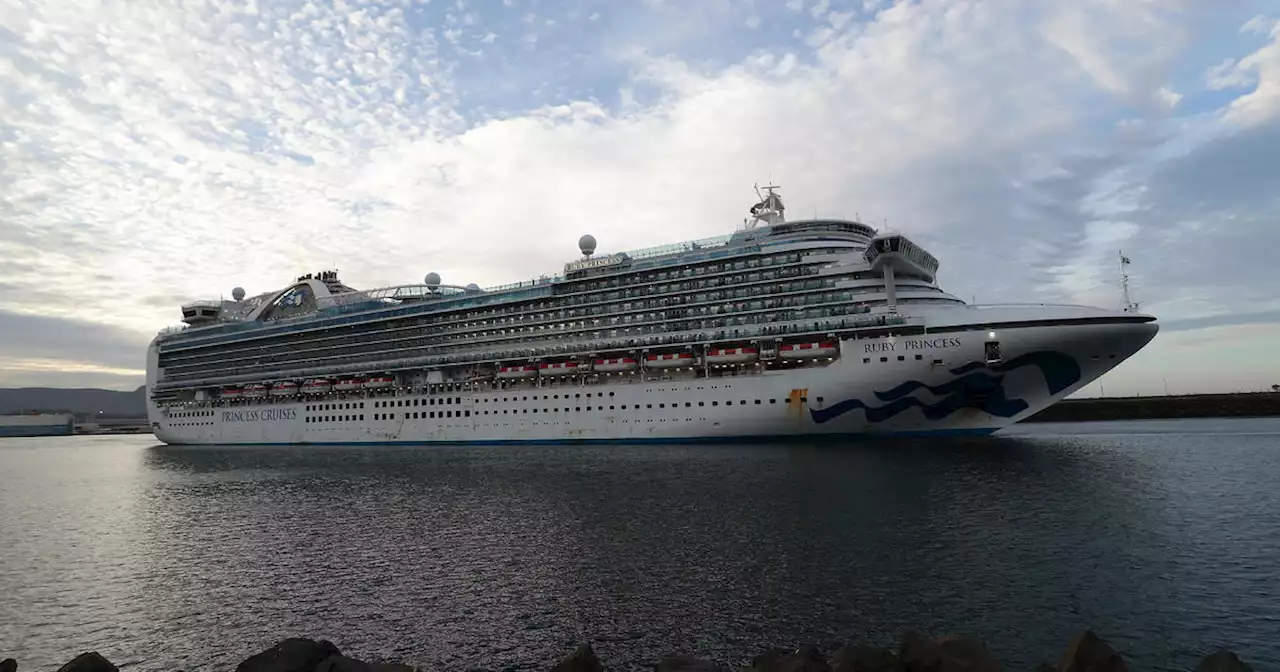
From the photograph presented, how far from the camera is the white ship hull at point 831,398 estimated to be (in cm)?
3953

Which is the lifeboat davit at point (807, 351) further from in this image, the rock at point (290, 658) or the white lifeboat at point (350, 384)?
the white lifeboat at point (350, 384)

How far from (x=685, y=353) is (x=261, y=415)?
56.0 m

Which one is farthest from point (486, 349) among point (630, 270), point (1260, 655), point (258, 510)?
point (1260, 655)

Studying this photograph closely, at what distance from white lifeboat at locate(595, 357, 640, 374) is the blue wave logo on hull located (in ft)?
52.3

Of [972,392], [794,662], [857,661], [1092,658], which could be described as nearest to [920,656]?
[857,661]

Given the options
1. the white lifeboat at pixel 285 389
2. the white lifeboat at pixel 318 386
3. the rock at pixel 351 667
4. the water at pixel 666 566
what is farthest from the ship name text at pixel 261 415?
the rock at pixel 351 667

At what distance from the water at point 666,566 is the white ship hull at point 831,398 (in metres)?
10.3

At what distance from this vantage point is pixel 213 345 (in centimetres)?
8088

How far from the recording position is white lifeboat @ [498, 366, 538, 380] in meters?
56.6

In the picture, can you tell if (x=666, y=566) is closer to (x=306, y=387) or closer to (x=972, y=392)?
(x=972, y=392)

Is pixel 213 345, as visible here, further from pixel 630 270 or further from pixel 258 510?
pixel 258 510

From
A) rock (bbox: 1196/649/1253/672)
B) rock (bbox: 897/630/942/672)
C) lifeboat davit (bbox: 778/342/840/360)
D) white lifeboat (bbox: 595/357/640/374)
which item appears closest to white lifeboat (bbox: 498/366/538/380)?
white lifeboat (bbox: 595/357/640/374)

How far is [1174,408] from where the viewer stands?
95.7 m

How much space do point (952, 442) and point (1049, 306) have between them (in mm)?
11746
